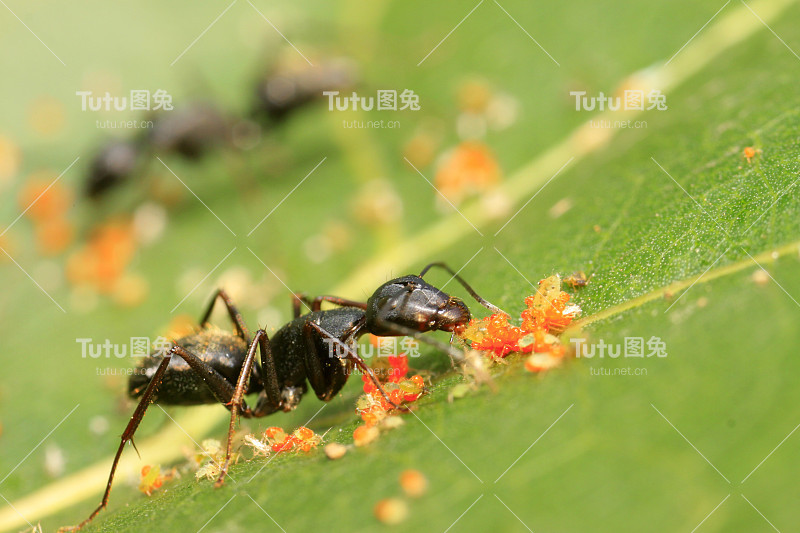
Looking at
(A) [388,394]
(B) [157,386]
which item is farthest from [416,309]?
(B) [157,386]

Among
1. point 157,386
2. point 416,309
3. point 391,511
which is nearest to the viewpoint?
point 391,511

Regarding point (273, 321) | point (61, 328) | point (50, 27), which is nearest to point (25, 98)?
point (50, 27)

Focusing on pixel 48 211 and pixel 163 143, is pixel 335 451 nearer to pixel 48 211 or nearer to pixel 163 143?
pixel 48 211

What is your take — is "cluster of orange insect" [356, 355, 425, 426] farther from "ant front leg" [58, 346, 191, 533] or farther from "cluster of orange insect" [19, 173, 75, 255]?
"cluster of orange insect" [19, 173, 75, 255]

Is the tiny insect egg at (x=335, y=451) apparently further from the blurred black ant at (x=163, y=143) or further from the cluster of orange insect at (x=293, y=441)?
the blurred black ant at (x=163, y=143)

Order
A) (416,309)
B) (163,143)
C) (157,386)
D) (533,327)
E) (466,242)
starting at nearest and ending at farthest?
(533,327) < (416,309) < (157,386) < (466,242) < (163,143)

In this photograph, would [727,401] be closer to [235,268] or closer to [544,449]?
[544,449]
